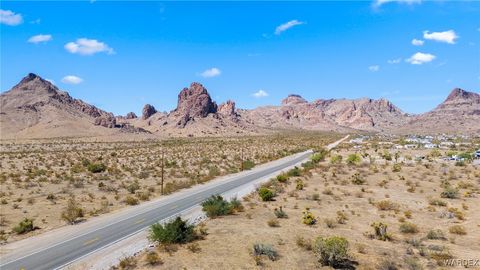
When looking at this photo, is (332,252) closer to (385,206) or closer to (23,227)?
(385,206)

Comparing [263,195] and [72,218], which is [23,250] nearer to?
[72,218]

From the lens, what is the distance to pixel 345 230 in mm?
22359

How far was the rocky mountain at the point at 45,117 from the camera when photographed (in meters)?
154

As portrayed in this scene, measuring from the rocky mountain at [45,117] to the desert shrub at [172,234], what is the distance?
141 m

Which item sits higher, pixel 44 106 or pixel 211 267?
pixel 44 106

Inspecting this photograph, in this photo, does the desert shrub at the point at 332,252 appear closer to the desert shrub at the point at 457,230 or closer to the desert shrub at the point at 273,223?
the desert shrub at the point at 273,223

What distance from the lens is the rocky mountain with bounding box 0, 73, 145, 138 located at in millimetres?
153750

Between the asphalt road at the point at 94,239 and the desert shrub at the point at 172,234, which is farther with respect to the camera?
the desert shrub at the point at 172,234

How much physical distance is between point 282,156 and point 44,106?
452 feet

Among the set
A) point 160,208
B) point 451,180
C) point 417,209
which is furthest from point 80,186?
point 451,180

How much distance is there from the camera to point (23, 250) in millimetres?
19781

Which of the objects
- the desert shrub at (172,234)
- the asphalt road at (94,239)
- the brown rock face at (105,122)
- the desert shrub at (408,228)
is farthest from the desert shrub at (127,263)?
the brown rock face at (105,122)

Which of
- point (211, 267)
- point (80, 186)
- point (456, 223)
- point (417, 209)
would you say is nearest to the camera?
point (211, 267)

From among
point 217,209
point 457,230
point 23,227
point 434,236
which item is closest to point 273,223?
point 217,209
